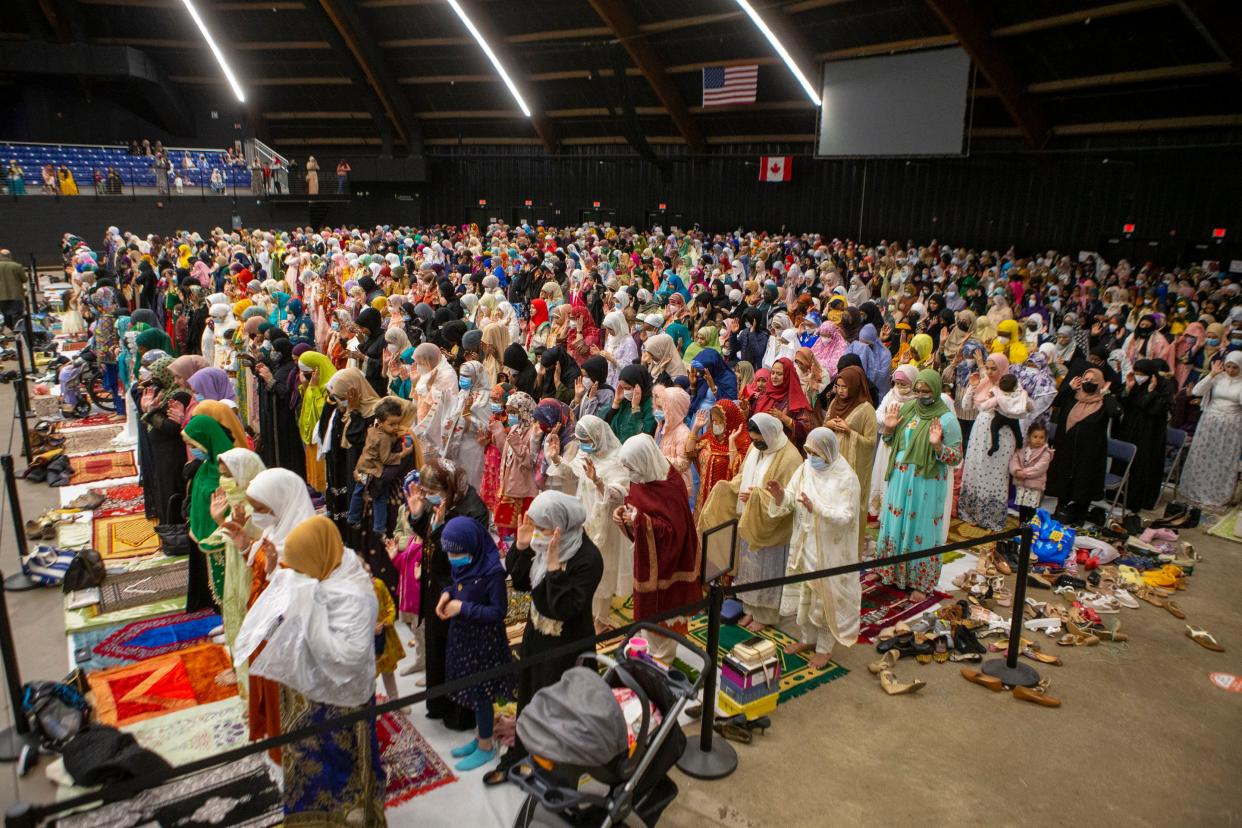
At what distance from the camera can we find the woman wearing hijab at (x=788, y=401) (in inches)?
254

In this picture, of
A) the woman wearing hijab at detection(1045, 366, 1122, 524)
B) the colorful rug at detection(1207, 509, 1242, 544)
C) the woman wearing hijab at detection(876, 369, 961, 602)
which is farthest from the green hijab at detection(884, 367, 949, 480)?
the colorful rug at detection(1207, 509, 1242, 544)

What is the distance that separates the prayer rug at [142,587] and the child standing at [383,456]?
176cm

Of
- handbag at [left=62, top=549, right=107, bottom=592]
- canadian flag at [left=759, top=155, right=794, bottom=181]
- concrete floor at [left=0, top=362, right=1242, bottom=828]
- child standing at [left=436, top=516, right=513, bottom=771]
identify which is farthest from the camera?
canadian flag at [left=759, top=155, right=794, bottom=181]

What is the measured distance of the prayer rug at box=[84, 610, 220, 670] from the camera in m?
5.36

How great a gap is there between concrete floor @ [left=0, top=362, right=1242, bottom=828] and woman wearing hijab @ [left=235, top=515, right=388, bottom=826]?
53 cm

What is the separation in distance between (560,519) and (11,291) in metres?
15.6

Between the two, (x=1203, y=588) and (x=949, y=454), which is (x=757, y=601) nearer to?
(x=949, y=454)

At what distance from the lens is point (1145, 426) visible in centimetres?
801

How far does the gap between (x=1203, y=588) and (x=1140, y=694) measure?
6.69 feet

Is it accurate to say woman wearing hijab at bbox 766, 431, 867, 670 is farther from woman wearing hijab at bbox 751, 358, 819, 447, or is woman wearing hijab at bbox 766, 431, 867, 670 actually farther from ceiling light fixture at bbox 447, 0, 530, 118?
ceiling light fixture at bbox 447, 0, 530, 118

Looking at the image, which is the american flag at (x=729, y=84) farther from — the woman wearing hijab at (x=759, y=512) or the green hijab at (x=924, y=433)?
the woman wearing hijab at (x=759, y=512)

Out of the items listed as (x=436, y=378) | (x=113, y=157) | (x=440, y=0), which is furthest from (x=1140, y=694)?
(x=113, y=157)

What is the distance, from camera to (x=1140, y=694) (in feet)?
16.9

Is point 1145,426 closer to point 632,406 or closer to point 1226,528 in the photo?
point 1226,528
